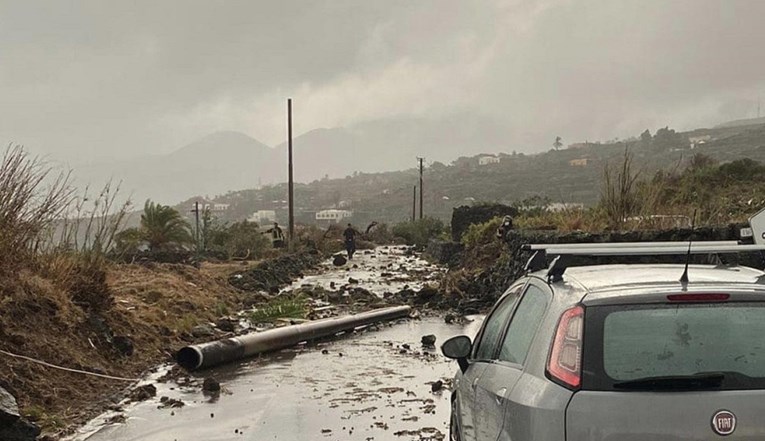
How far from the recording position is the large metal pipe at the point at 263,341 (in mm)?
12516

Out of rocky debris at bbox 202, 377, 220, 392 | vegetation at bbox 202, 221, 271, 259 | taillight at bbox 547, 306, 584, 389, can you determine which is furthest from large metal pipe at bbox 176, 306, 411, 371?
vegetation at bbox 202, 221, 271, 259

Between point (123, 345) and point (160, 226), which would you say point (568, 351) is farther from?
point (160, 226)

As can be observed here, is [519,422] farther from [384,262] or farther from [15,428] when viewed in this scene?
[384,262]

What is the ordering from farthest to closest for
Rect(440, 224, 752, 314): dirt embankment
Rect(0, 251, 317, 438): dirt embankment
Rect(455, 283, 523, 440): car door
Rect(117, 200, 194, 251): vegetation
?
Rect(117, 200, 194, 251): vegetation
Rect(440, 224, 752, 314): dirt embankment
Rect(0, 251, 317, 438): dirt embankment
Rect(455, 283, 523, 440): car door

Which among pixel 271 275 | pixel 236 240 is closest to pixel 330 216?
pixel 236 240

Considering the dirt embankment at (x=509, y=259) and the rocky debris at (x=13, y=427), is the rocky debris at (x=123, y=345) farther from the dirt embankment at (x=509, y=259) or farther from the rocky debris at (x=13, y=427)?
the dirt embankment at (x=509, y=259)

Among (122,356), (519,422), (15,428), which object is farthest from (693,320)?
(122,356)

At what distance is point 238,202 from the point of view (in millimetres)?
166500

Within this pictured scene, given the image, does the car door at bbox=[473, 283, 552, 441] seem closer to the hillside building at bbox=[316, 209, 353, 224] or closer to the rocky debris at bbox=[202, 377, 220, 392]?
the rocky debris at bbox=[202, 377, 220, 392]

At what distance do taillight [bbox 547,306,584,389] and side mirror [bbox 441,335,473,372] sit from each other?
Result: 1.88 m

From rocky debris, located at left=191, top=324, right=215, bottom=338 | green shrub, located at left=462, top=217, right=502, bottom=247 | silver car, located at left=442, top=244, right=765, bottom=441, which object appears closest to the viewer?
silver car, located at left=442, top=244, right=765, bottom=441

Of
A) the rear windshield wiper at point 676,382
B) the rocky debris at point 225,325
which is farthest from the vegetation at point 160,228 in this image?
the rear windshield wiper at point 676,382

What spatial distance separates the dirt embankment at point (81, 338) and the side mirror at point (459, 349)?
4.73 m

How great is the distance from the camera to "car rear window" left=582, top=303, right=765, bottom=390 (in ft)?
12.3
